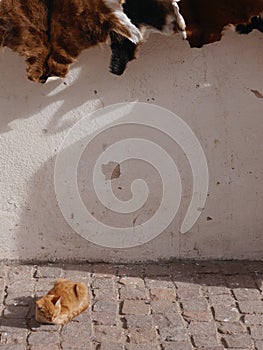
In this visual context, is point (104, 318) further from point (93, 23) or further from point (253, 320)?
point (93, 23)

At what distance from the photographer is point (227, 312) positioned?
4.12 metres

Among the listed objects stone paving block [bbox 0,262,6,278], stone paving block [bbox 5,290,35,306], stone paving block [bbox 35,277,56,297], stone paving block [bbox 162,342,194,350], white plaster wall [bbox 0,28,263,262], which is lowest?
stone paving block [bbox 162,342,194,350]

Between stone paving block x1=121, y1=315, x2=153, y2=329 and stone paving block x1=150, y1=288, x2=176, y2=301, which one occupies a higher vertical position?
stone paving block x1=150, y1=288, x2=176, y2=301

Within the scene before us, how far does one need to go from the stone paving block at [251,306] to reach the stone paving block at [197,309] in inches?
7.6

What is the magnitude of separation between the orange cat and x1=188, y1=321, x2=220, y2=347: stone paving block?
604mm

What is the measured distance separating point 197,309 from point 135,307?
13.6 inches

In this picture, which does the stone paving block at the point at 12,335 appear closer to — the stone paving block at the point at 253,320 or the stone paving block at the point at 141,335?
the stone paving block at the point at 141,335

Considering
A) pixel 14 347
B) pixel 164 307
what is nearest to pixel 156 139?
pixel 164 307

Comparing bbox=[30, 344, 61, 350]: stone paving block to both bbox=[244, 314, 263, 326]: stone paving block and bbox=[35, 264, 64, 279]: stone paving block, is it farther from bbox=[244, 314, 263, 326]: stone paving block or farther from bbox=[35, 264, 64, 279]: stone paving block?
bbox=[244, 314, 263, 326]: stone paving block

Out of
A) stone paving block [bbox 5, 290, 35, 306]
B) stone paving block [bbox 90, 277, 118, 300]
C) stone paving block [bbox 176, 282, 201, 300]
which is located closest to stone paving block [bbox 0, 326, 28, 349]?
stone paving block [bbox 5, 290, 35, 306]

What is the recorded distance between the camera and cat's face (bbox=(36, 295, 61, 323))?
12.7 ft

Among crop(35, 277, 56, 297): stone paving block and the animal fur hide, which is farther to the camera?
crop(35, 277, 56, 297): stone paving block

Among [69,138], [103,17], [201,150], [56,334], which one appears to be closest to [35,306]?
[56,334]

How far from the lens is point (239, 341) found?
3.85 m
